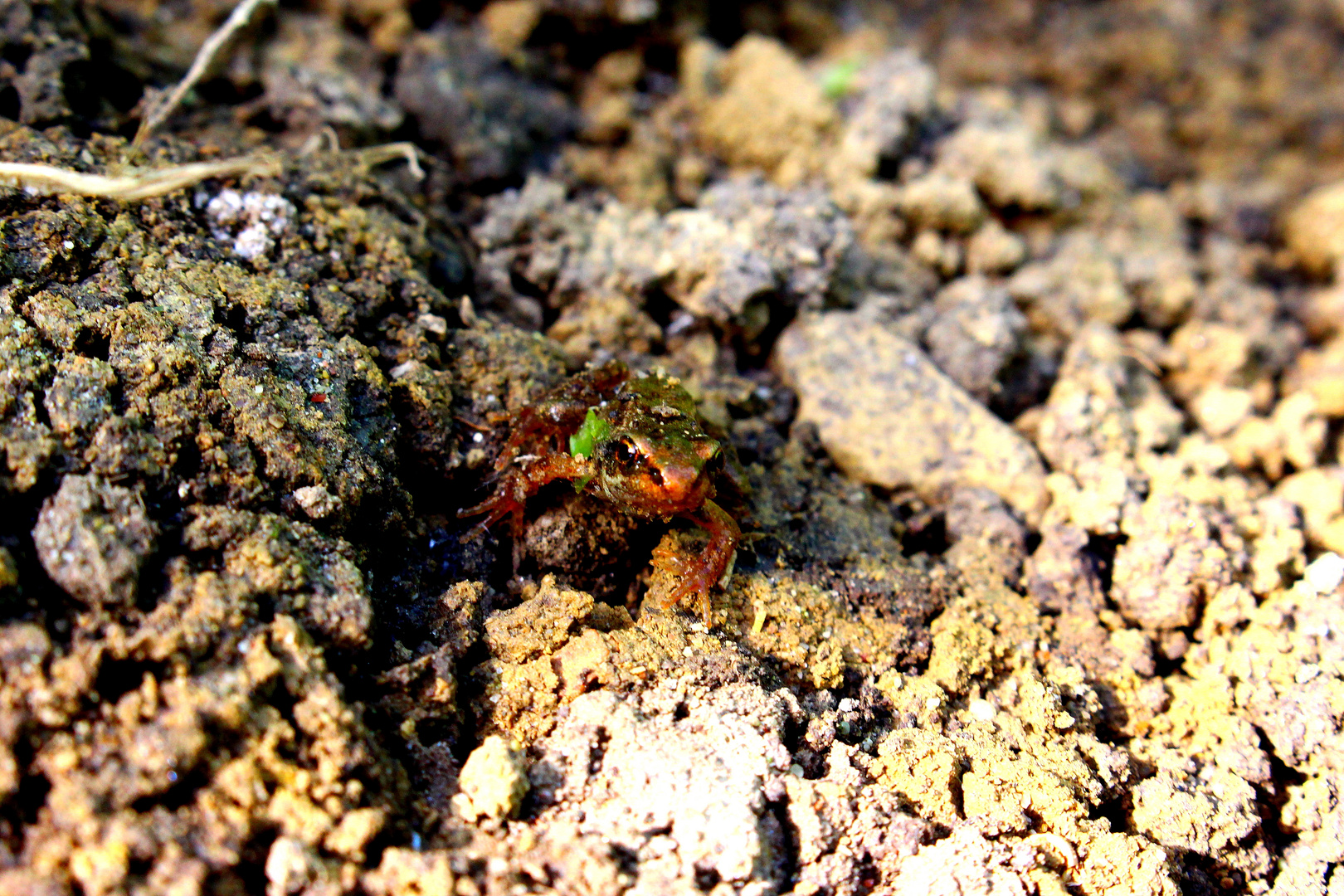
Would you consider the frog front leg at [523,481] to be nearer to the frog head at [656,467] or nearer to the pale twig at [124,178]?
the frog head at [656,467]

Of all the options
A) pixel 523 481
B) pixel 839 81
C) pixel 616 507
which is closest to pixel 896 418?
pixel 616 507

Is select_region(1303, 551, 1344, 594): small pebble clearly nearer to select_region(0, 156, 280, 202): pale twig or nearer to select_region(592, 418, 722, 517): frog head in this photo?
select_region(592, 418, 722, 517): frog head

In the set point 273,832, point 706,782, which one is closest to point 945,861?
point 706,782

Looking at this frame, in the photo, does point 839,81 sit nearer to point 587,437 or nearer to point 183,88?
point 587,437

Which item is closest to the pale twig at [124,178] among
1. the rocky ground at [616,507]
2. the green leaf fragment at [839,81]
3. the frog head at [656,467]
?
the rocky ground at [616,507]

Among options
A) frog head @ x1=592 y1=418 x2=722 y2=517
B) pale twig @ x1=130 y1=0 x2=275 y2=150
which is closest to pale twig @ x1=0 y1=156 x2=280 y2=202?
pale twig @ x1=130 y1=0 x2=275 y2=150

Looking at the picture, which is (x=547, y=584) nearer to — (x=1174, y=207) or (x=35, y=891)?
(x=35, y=891)
